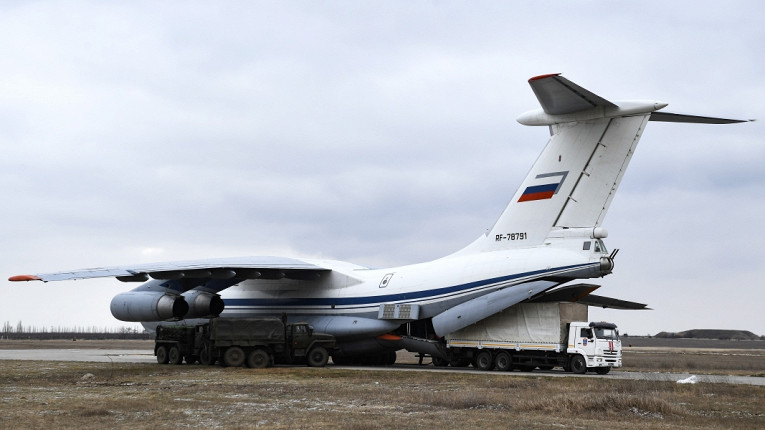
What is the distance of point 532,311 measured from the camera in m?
22.4

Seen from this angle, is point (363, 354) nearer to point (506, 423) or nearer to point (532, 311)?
point (532, 311)

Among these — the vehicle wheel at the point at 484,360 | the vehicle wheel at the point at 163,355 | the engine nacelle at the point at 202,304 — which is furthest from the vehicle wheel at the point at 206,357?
the vehicle wheel at the point at 484,360

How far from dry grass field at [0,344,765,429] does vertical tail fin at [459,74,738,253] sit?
4381 millimetres

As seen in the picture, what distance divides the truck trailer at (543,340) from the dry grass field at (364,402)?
9.29 feet

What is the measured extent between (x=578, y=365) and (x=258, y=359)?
8683mm

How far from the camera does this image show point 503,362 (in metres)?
23.1

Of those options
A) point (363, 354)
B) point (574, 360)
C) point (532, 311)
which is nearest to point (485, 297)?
point (532, 311)

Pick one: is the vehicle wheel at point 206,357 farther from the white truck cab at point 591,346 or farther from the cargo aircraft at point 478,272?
the white truck cab at point 591,346

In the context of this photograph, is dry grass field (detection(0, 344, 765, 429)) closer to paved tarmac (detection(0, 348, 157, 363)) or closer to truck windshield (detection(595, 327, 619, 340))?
truck windshield (detection(595, 327, 619, 340))

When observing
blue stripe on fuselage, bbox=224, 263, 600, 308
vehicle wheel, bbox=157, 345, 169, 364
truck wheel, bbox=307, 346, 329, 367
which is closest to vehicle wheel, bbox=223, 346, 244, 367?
truck wheel, bbox=307, 346, 329, 367

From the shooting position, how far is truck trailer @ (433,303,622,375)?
2156cm

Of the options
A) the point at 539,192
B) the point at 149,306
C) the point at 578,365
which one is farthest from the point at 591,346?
the point at 149,306

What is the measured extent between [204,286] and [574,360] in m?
11.6

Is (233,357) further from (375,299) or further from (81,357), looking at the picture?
(81,357)
